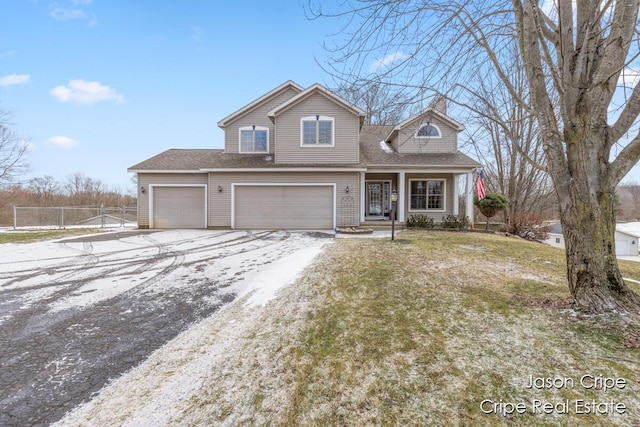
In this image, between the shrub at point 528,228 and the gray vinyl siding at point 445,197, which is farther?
the gray vinyl siding at point 445,197

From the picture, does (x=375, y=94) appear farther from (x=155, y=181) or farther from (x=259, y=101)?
(x=155, y=181)

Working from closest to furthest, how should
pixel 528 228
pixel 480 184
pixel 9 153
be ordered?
pixel 480 184
pixel 528 228
pixel 9 153

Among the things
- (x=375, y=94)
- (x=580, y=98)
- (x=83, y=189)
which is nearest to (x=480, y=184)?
(x=580, y=98)

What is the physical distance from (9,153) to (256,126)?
18948mm

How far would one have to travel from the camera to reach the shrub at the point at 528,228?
13.0m

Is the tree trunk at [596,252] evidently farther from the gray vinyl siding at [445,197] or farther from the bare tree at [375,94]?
the gray vinyl siding at [445,197]

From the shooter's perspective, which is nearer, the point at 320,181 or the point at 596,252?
the point at 596,252

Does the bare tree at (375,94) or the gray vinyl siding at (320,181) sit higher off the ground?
the bare tree at (375,94)

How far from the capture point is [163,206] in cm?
1346

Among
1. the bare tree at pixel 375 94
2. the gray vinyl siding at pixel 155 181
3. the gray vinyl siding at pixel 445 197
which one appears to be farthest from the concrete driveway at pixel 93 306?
the gray vinyl siding at pixel 445 197

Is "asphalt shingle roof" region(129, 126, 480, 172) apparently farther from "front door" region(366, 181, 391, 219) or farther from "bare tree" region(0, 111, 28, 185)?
"bare tree" region(0, 111, 28, 185)

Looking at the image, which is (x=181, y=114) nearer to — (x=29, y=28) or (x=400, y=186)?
(x=29, y=28)

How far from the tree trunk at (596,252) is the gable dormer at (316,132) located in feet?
32.6

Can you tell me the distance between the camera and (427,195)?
14008 mm
